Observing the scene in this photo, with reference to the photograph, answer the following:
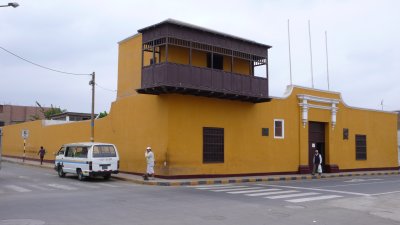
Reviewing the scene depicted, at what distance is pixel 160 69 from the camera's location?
→ 2125 cm

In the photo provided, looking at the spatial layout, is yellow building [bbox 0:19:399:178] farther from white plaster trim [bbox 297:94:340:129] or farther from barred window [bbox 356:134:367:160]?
barred window [bbox 356:134:367:160]

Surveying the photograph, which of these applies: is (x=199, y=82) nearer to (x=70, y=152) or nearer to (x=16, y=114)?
(x=70, y=152)

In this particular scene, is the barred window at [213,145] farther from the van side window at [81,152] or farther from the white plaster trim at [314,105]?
the white plaster trim at [314,105]

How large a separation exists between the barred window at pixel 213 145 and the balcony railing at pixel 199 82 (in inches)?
79.0

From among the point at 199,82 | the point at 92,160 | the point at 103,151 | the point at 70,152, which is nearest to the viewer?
the point at 92,160

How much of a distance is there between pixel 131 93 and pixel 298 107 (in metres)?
11.2

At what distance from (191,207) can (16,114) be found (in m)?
76.5

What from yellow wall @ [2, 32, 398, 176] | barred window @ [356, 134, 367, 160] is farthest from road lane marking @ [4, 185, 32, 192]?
barred window @ [356, 134, 367, 160]

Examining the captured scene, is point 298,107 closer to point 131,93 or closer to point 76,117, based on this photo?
point 131,93

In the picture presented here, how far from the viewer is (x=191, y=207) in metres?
12.4

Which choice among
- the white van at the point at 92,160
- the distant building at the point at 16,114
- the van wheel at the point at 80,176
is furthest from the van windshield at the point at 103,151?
the distant building at the point at 16,114

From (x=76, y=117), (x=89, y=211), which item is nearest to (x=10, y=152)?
(x=76, y=117)

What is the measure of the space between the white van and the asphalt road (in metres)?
3.25

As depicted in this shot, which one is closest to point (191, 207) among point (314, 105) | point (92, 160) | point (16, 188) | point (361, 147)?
point (16, 188)
